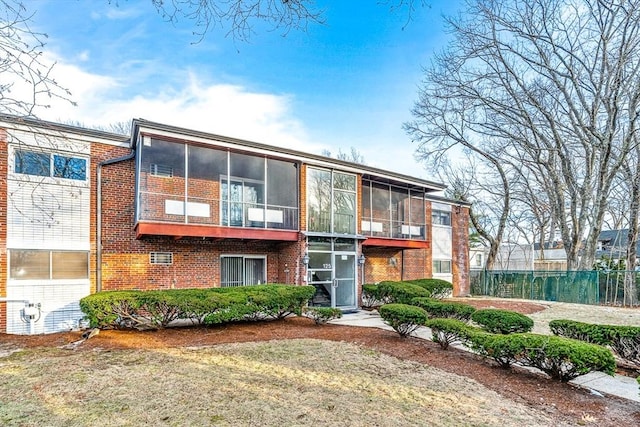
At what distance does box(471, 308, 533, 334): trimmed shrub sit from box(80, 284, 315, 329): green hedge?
5.47m

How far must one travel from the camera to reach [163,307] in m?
9.12

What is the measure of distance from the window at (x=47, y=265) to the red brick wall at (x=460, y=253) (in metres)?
17.2

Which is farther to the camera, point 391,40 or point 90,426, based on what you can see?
point 391,40

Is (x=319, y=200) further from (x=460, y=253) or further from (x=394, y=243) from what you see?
(x=460, y=253)

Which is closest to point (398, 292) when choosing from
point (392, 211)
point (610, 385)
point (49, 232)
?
point (392, 211)

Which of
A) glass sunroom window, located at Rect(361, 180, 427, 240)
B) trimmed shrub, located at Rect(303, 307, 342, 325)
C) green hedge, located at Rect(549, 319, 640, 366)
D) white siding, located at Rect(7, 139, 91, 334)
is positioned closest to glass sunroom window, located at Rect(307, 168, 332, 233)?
glass sunroom window, located at Rect(361, 180, 427, 240)

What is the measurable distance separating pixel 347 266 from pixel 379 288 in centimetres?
155

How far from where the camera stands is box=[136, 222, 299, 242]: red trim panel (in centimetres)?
1012

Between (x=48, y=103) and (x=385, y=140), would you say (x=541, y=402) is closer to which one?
(x=48, y=103)

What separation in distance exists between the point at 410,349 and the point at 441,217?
13.7m

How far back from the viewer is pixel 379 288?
14.4m

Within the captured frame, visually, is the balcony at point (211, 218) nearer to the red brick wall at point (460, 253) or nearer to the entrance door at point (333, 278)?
the entrance door at point (333, 278)

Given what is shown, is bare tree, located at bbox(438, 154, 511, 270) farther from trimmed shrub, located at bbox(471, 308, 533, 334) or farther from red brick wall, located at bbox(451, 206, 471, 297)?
trimmed shrub, located at bbox(471, 308, 533, 334)

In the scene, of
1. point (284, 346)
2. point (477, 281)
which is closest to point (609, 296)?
point (477, 281)
